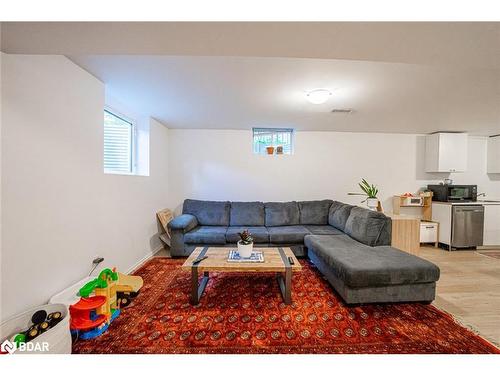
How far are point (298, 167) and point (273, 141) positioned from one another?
750 millimetres

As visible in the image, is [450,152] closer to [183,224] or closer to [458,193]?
[458,193]

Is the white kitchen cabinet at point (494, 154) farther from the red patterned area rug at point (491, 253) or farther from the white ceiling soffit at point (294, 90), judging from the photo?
the red patterned area rug at point (491, 253)

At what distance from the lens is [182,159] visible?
13.9 ft

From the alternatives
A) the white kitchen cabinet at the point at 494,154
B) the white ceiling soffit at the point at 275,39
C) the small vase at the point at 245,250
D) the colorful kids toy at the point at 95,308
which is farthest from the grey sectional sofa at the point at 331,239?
the white kitchen cabinet at the point at 494,154

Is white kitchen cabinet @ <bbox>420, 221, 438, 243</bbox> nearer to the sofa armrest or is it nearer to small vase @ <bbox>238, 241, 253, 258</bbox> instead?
small vase @ <bbox>238, 241, 253, 258</bbox>

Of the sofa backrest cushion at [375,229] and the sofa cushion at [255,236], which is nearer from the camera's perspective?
the sofa backrest cushion at [375,229]

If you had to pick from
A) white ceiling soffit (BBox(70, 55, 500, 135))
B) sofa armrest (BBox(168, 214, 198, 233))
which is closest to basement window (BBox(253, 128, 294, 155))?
white ceiling soffit (BBox(70, 55, 500, 135))

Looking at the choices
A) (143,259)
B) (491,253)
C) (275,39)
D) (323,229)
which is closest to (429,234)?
(491,253)

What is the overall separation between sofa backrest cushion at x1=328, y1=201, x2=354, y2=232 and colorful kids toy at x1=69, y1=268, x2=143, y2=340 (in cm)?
306

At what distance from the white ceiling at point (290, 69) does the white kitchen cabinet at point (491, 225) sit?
150 centimetres

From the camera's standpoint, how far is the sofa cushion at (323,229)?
3314mm

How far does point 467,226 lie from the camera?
3783 millimetres

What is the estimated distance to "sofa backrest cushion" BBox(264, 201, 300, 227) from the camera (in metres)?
3.77

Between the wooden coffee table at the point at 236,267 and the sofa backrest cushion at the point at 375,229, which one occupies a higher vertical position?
the sofa backrest cushion at the point at 375,229
